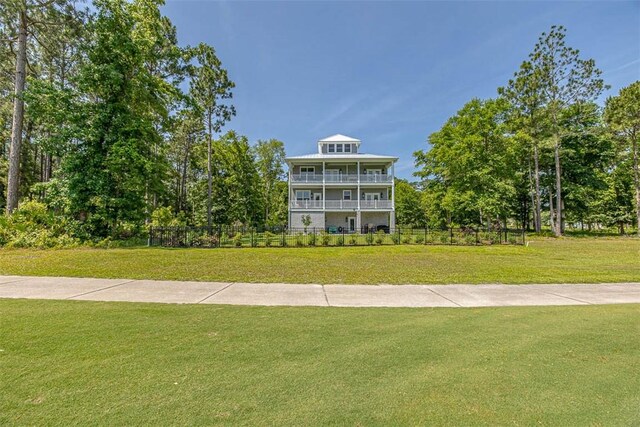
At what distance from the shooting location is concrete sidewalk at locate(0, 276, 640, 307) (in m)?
6.03

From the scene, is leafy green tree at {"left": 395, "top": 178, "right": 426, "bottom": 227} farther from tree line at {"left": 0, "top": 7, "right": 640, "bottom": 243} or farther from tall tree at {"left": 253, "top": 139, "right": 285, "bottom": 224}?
tall tree at {"left": 253, "top": 139, "right": 285, "bottom": 224}

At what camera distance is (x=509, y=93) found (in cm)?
2827

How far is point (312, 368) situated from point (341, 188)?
27.5 meters

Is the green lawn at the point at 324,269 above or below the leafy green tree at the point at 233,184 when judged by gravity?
below

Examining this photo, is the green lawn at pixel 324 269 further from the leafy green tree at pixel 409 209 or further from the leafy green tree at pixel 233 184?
the leafy green tree at pixel 409 209

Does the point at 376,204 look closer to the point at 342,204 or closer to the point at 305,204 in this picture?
the point at 342,204

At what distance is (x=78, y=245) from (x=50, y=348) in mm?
14615

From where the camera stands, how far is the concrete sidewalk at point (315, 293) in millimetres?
6027

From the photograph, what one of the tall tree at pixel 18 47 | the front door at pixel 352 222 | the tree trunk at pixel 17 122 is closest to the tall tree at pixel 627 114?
the front door at pixel 352 222

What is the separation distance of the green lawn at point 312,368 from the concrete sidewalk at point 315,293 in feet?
3.41

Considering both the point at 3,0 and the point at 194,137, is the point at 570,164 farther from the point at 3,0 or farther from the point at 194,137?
the point at 3,0

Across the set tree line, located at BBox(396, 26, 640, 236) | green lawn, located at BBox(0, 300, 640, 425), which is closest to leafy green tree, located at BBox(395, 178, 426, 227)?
tree line, located at BBox(396, 26, 640, 236)

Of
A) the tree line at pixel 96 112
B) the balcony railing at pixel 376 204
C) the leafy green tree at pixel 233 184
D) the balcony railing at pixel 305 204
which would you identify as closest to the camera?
the tree line at pixel 96 112

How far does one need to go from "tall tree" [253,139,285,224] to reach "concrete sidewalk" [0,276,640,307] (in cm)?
3570
